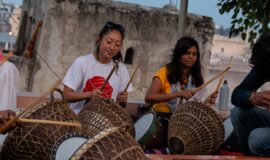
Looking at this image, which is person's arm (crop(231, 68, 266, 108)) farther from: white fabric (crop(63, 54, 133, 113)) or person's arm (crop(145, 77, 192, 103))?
white fabric (crop(63, 54, 133, 113))

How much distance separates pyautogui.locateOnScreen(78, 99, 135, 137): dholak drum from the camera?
405 centimetres

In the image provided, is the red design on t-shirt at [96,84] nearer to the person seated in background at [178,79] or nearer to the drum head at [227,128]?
the person seated in background at [178,79]

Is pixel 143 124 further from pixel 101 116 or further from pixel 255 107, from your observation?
pixel 255 107

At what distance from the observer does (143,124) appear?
5.07 metres

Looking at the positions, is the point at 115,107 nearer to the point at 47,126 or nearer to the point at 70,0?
the point at 47,126

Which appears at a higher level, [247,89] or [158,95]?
[247,89]

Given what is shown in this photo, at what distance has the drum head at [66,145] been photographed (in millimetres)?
3177

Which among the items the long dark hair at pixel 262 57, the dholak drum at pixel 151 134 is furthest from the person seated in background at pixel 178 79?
the long dark hair at pixel 262 57

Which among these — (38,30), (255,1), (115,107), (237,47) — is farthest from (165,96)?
(237,47)

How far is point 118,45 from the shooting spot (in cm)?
502

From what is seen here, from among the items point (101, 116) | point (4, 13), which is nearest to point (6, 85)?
point (101, 116)

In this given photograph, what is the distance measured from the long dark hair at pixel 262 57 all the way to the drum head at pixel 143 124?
1.07 meters

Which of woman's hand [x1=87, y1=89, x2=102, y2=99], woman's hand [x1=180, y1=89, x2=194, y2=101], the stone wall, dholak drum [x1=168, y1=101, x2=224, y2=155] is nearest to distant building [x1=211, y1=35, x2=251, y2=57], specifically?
the stone wall

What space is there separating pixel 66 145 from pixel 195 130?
1501 millimetres
